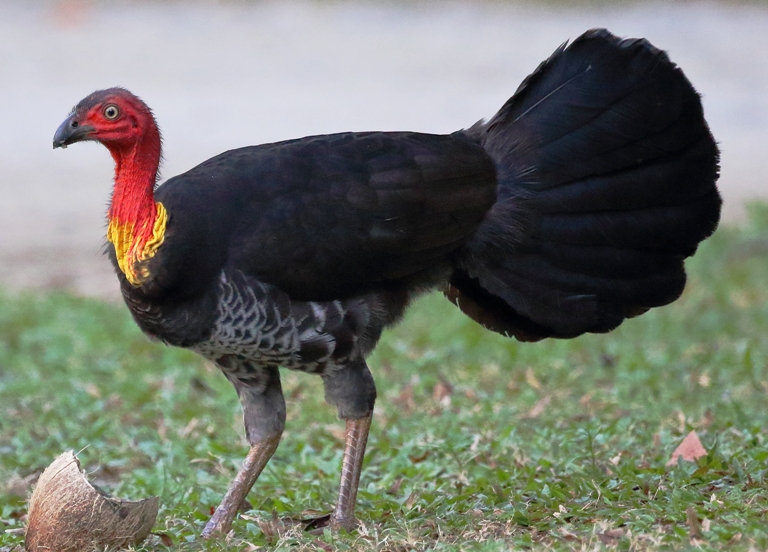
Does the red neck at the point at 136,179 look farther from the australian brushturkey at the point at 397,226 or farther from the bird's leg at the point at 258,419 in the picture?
the bird's leg at the point at 258,419

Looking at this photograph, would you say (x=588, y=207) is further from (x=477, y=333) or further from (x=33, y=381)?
(x=33, y=381)

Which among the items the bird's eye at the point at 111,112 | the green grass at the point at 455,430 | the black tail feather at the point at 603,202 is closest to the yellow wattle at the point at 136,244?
the bird's eye at the point at 111,112

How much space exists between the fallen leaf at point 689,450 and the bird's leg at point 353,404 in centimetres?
133

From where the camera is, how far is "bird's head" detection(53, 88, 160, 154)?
4.34m

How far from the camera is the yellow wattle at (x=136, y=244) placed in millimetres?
4191

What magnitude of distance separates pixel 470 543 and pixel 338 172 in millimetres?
1550

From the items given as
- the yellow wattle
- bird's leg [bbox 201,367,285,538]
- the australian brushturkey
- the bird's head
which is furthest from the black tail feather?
the bird's head

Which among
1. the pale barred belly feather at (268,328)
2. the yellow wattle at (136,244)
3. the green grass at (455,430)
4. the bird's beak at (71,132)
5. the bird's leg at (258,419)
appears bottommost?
the green grass at (455,430)

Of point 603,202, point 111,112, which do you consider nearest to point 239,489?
point 111,112

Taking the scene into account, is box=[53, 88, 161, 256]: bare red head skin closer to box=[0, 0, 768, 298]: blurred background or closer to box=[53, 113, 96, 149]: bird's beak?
box=[53, 113, 96, 149]: bird's beak

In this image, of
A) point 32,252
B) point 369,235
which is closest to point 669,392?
point 369,235

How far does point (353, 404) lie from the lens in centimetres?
456

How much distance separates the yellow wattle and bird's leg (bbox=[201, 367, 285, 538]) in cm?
63

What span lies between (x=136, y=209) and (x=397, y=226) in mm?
1022
